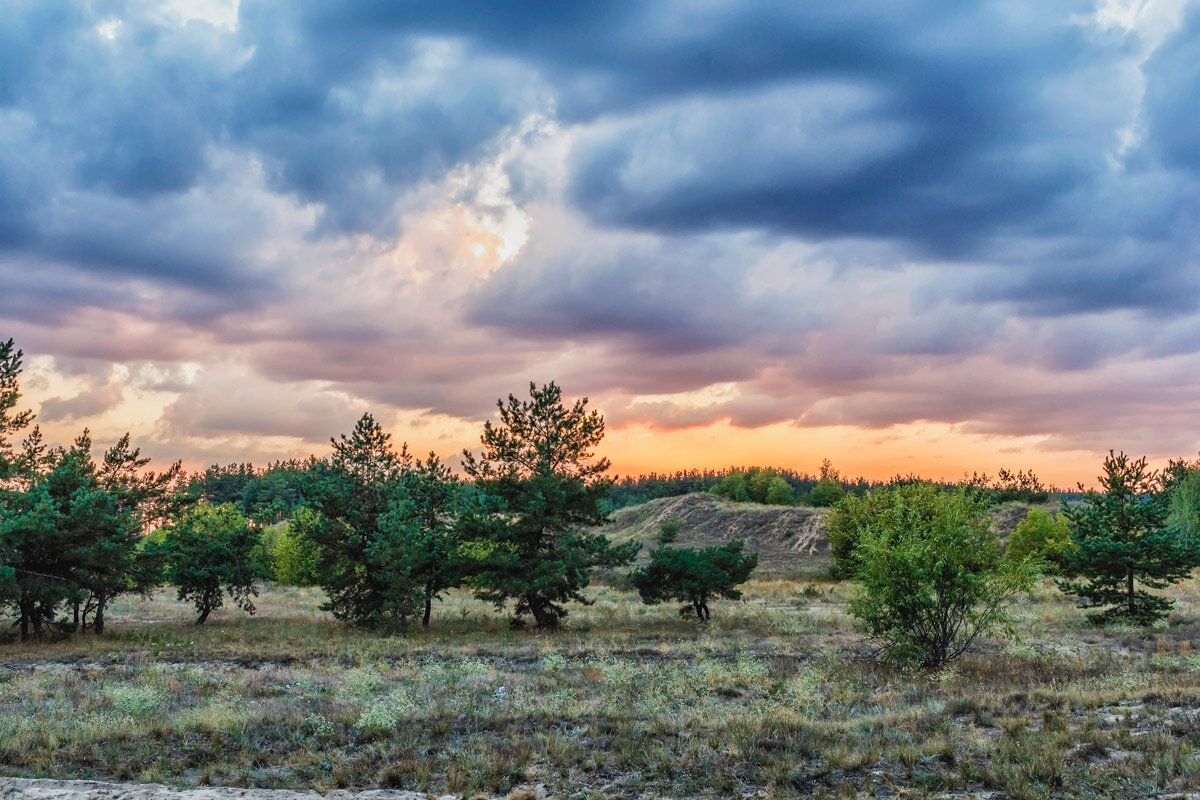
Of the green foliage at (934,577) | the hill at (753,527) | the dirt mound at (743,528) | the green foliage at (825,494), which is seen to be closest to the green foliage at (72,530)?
the green foliage at (934,577)

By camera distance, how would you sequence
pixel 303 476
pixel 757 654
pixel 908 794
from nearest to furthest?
1. pixel 908 794
2. pixel 757 654
3. pixel 303 476

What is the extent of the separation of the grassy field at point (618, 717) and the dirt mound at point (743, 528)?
58565 mm

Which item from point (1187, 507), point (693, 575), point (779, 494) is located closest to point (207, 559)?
point (693, 575)

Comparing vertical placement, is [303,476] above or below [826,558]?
above

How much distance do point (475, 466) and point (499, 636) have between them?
25.1 ft

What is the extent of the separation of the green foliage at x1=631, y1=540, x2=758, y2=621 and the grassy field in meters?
7.81

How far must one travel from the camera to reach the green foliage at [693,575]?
38.5 m

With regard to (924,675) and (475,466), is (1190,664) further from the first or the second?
(475,466)

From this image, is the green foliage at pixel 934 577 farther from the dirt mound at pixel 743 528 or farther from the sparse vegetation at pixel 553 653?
the dirt mound at pixel 743 528

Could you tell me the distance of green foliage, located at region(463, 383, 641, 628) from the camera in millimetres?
35844

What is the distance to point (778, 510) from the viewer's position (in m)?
118

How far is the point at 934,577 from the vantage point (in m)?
22.7

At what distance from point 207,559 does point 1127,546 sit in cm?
4040

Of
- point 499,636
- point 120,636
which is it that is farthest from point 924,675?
point 120,636
